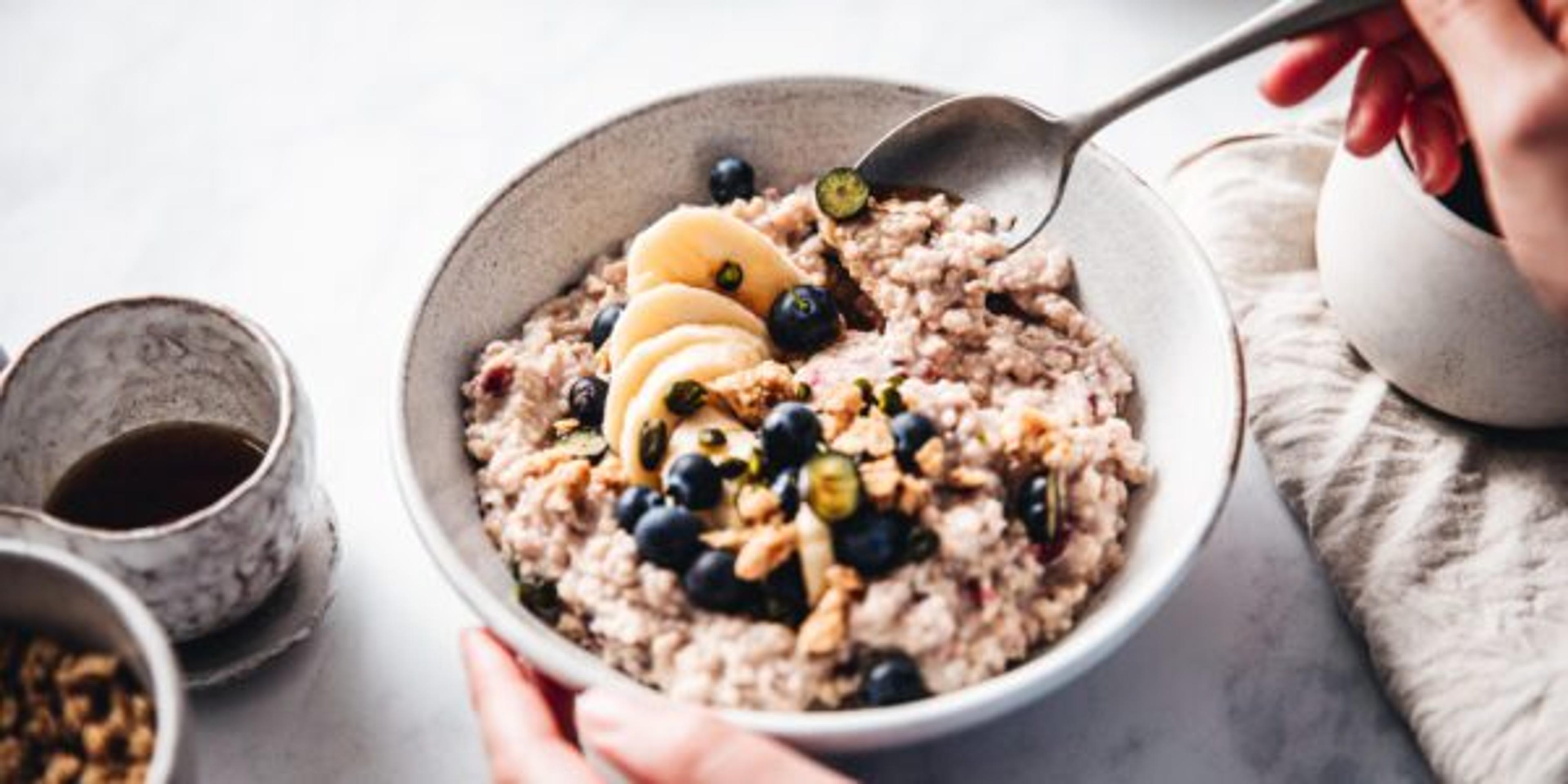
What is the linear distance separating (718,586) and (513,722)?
188 mm

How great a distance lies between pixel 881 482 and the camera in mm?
1066

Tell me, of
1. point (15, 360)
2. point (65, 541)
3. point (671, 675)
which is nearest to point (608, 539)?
point (671, 675)

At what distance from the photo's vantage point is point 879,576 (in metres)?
1.07

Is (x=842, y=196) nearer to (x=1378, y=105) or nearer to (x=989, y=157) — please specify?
(x=989, y=157)

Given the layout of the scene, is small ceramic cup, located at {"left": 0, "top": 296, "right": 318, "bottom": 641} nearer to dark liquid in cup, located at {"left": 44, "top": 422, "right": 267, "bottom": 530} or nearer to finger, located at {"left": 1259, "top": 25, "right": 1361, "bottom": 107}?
dark liquid in cup, located at {"left": 44, "top": 422, "right": 267, "bottom": 530}

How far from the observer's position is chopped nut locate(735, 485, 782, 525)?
42.7 inches

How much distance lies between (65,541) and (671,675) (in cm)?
47

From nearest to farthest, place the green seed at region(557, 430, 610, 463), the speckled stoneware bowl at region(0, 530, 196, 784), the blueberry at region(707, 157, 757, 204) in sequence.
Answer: the speckled stoneware bowl at region(0, 530, 196, 784) → the green seed at region(557, 430, 610, 463) → the blueberry at region(707, 157, 757, 204)

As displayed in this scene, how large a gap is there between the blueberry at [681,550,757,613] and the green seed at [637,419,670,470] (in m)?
0.11

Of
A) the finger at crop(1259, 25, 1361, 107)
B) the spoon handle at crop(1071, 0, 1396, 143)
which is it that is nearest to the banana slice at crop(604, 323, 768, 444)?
the spoon handle at crop(1071, 0, 1396, 143)

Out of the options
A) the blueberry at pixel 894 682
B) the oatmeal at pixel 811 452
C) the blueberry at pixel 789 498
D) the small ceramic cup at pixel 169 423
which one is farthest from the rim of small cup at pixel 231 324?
the blueberry at pixel 894 682

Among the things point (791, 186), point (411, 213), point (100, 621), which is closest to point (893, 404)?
point (791, 186)

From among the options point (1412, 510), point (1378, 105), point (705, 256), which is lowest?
point (1412, 510)

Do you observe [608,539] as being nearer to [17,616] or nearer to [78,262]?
[17,616]
